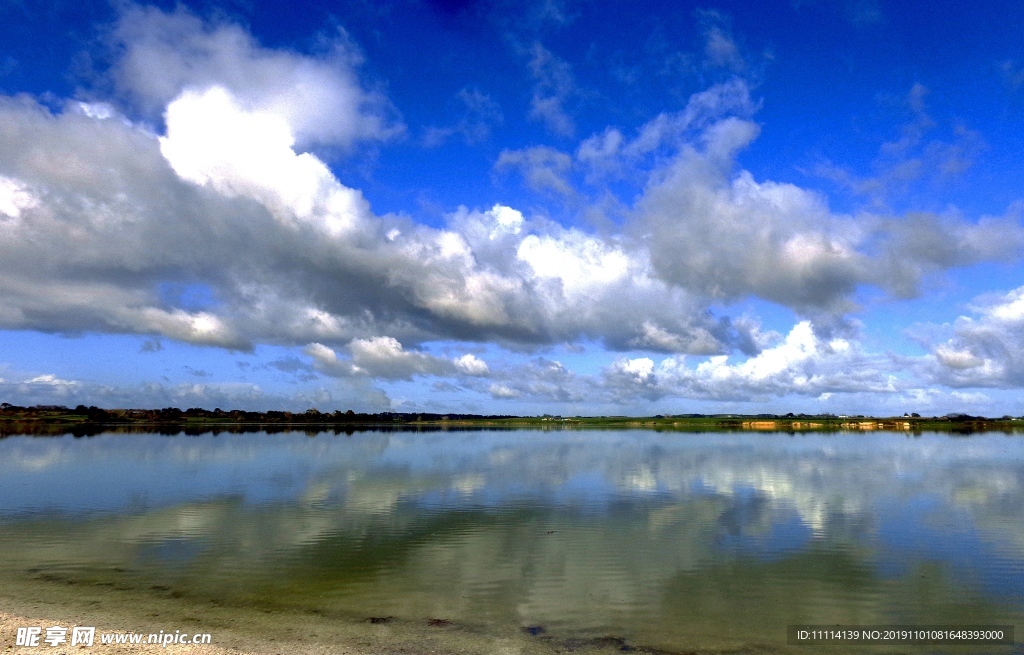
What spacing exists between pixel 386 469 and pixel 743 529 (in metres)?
41.7

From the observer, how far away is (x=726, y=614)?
17.8m

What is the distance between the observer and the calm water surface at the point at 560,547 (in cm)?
1842

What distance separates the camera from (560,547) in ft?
86.0

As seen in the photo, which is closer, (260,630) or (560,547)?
(260,630)

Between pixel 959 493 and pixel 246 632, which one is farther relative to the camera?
pixel 959 493

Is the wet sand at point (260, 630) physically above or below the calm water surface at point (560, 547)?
above

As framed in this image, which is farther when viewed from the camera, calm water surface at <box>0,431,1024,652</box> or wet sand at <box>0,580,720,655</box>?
calm water surface at <box>0,431,1024,652</box>

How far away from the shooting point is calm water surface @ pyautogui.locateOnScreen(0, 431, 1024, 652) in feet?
60.4

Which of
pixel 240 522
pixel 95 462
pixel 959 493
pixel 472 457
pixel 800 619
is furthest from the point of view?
pixel 472 457

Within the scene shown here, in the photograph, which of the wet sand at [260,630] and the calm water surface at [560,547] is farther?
the calm water surface at [560,547]

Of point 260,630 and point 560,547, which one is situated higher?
point 260,630

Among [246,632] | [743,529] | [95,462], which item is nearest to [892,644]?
[743,529]

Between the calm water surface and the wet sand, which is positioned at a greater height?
the wet sand

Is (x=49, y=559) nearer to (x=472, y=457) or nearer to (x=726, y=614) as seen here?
(x=726, y=614)
